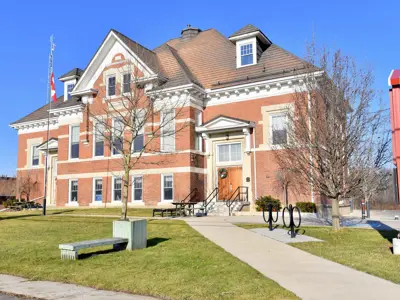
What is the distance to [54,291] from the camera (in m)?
6.74

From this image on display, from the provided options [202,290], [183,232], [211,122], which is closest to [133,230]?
[183,232]

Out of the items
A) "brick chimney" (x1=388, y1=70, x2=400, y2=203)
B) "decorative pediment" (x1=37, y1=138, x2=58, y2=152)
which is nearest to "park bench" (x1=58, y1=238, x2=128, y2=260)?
"brick chimney" (x1=388, y1=70, x2=400, y2=203)

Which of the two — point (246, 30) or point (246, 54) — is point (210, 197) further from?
point (246, 30)

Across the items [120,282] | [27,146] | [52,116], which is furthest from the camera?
[27,146]

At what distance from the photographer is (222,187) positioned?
82.6 feet

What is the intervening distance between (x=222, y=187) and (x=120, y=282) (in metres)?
18.3

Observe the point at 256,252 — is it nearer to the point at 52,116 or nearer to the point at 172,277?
the point at 172,277

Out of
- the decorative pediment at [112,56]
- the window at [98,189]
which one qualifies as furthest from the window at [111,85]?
the window at [98,189]

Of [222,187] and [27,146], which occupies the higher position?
[27,146]

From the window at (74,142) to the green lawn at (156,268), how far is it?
17.1 meters

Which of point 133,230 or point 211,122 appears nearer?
point 133,230

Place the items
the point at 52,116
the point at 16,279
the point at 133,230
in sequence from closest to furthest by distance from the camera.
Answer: the point at 16,279 < the point at 133,230 < the point at 52,116

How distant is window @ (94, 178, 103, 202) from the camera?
27984 millimetres

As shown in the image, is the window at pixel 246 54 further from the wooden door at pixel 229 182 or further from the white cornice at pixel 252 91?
the wooden door at pixel 229 182
